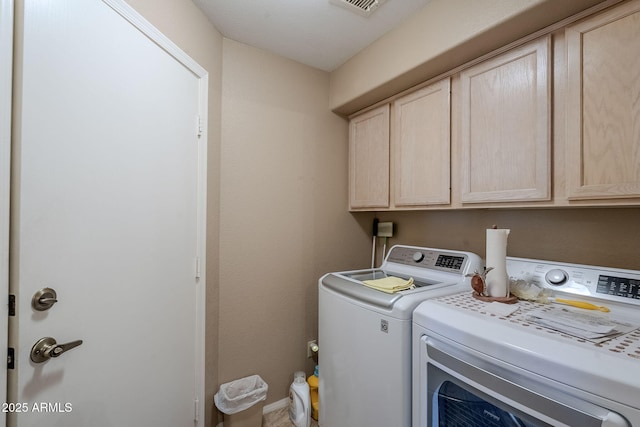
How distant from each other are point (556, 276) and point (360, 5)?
1668 millimetres

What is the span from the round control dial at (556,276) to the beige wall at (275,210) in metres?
1.30

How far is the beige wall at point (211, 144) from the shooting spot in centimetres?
142

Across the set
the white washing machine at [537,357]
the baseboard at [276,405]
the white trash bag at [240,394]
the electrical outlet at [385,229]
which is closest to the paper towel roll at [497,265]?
the white washing machine at [537,357]

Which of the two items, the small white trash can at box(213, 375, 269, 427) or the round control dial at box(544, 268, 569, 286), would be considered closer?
the round control dial at box(544, 268, 569, 286)

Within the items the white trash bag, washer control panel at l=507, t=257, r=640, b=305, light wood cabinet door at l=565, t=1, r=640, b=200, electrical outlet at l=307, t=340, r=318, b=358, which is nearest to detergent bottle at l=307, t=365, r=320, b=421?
electrical outlet at l=307, t=340, r=318, b=358

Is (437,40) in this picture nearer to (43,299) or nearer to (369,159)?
(369,159)

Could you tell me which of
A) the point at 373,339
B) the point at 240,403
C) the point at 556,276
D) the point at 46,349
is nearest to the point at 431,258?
the point at 556,276

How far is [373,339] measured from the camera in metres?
1.23

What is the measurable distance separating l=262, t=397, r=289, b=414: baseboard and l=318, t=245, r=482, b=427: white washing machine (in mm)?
400

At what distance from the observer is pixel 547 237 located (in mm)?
1416

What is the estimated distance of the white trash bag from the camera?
1.56 meters

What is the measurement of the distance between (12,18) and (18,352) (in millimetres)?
917

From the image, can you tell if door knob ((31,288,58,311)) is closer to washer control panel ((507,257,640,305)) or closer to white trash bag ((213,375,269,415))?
white trash bag ((213,375,269,415))

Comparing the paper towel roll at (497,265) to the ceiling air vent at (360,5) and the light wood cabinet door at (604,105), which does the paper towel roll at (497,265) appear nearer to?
the light wood cabinet door at (604,105)
